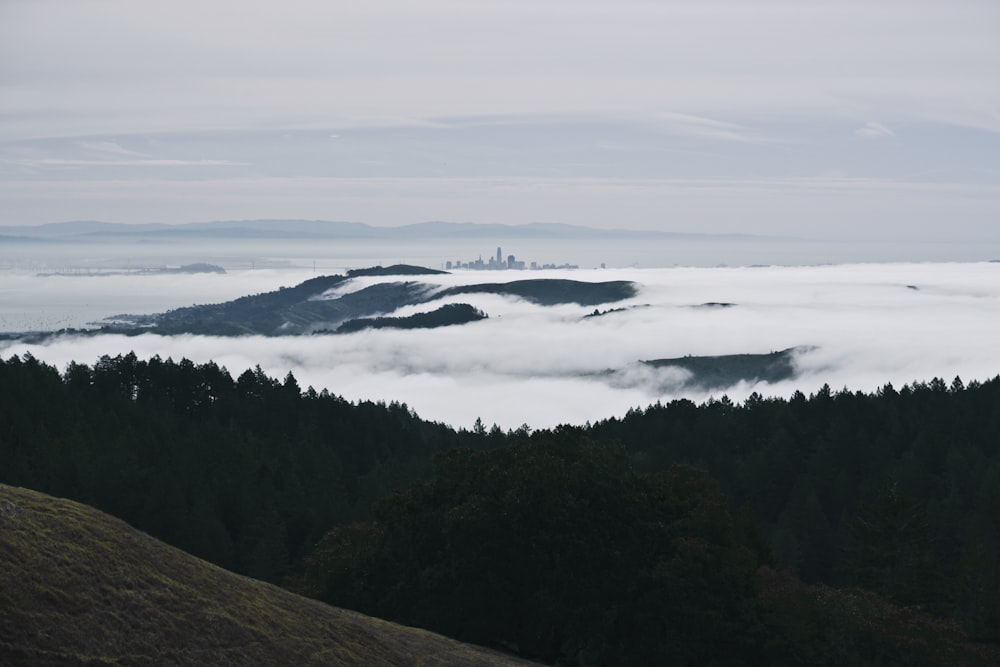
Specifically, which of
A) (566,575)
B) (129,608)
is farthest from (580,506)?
(129,608)

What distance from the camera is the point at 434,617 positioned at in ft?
170

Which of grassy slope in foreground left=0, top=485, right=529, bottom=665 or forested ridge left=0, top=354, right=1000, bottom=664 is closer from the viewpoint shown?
grassy slope in foreground left=0, top=485, right=529, bottom=665

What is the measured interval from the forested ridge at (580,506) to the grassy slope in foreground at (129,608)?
41.2 feet

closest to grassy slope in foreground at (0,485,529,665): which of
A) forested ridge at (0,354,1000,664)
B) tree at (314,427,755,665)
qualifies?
tree at (314,427,755,665)

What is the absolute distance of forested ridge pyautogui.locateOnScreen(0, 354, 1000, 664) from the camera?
171 ft

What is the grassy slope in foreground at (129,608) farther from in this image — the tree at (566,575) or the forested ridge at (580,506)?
the forested ridge at (580,506)

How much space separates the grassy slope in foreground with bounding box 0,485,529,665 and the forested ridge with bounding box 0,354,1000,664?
12.5 m

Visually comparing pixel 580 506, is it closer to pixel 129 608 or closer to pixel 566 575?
pixel 566 575

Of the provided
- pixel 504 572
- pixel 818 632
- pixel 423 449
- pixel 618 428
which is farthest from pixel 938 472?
pixel 504 572

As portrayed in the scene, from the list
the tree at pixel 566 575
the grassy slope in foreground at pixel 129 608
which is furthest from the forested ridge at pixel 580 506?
the grassy slope in foreground at pixel 129 608

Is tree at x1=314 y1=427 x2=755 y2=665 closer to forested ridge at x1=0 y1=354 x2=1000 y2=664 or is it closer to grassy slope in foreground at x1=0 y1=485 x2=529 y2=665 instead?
forested ridge at x1=0 y1=354 x2=1000 y2=664

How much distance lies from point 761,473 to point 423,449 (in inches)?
2099

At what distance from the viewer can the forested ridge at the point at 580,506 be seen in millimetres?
52188

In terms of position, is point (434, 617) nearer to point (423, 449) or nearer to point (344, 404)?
point (423, 449)
